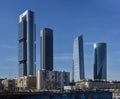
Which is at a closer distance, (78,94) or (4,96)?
(4,96)

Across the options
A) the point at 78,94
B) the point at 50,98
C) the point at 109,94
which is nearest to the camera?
the point at 50,98

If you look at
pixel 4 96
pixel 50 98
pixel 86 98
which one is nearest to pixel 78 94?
pixel 86 98

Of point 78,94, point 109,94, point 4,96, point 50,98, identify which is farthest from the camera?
point 109,94

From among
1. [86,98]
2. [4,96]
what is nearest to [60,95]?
[86,98]

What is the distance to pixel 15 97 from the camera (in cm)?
7588

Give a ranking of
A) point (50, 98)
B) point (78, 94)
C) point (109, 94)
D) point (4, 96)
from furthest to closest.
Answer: point (109, 94) < point (78, 94) < point (50, 98) < point (4, 96)

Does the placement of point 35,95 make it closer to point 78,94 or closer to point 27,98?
point 27,98

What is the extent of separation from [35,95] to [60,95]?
7685 millimetres

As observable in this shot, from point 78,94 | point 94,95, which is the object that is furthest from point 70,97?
point 94,95

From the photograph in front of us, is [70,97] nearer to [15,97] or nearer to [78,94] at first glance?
[78,94]

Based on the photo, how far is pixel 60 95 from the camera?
82.1 m

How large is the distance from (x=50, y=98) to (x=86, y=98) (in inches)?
→ 484

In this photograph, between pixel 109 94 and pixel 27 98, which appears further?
pixel 109 94

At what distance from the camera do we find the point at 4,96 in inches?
2911
